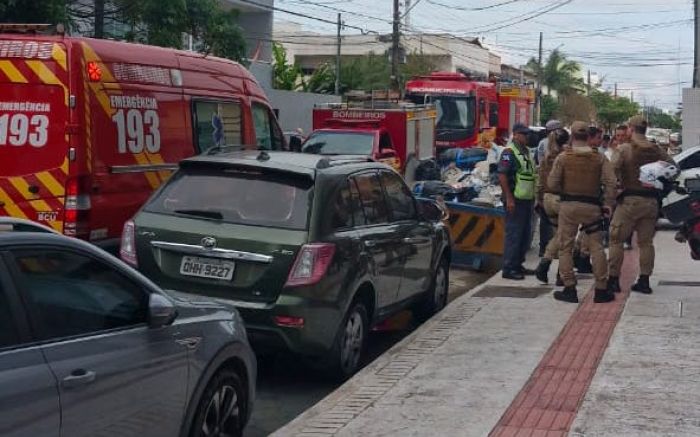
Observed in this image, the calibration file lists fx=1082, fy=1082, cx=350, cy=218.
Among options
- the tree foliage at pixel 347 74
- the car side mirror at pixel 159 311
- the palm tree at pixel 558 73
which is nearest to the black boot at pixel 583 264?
the car side mirror at pixel 159 311

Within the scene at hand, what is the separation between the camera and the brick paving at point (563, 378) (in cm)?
631

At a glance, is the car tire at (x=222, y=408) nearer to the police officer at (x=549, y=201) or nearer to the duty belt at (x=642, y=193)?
the police officer at (x=549, y=201)

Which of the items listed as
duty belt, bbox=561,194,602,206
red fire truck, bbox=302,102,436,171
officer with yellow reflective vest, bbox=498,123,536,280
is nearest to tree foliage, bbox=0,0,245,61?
red fire truck, bbox=302,102,436,171

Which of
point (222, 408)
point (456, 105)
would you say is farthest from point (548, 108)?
point (222, 408)

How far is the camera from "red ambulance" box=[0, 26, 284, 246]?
31.8ft

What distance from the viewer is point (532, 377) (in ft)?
24.6

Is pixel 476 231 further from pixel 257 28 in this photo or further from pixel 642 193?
pixel 257 28

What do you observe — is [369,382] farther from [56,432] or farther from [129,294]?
[56,432]

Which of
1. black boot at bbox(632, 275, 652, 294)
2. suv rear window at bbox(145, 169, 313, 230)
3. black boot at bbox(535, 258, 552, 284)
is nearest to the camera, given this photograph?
suv rear window at bbox(145, 169, 313, 230)

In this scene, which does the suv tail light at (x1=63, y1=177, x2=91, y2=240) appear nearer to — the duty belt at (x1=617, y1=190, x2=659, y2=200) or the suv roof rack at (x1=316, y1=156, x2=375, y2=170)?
the suv roof rack at (x1=316, y1=156, x2=375, y2=170)

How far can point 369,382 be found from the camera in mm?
7398

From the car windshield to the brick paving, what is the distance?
10237 mm

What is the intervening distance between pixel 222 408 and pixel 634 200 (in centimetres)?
609

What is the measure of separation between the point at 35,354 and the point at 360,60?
56957 millimetres
